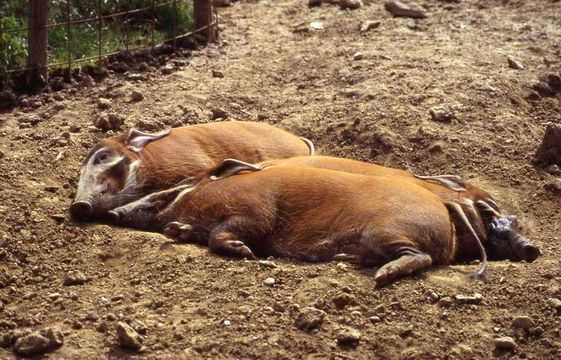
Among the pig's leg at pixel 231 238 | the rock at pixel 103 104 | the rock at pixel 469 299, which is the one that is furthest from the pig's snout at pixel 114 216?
the rock at pixel 469 299

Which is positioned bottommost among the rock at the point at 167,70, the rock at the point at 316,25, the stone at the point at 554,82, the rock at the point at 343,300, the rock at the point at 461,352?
the rock at the point at 167,70

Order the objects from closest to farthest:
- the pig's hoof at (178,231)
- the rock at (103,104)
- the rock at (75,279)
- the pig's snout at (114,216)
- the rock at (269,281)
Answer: the rock at (269,281)
the rock at (75,279)
the pig's hoof at (178,231)
the pig's snout at (114,216)
the rock at (103,104)

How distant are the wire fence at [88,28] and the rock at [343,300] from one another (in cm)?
378

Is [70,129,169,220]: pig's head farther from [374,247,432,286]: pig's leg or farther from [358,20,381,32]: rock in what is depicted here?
[358,20,381,32]: rock

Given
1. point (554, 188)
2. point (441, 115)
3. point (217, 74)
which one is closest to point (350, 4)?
point (217, 74)

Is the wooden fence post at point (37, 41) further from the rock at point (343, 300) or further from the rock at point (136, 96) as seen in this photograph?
the rock at point (343, 300)

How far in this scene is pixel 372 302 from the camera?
5.10 metres

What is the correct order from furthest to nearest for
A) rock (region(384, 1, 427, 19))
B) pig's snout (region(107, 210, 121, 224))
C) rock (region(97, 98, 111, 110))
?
rock (region(384, 1, 427, 19)) → rock (region(97, 98, 111, 110)) → pig's snout (region(107, 210, 121, 224))

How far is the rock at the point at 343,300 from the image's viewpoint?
5.06m

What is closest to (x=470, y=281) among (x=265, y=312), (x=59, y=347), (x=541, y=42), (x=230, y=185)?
(x=265, y=312)

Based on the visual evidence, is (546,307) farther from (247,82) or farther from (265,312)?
(247,82)

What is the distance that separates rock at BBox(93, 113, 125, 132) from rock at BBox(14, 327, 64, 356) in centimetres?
279

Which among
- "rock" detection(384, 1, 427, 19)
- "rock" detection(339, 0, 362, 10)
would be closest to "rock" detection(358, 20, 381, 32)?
"rock" detection(384, 1, 427, 19)

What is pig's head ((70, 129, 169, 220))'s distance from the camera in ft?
21.0
